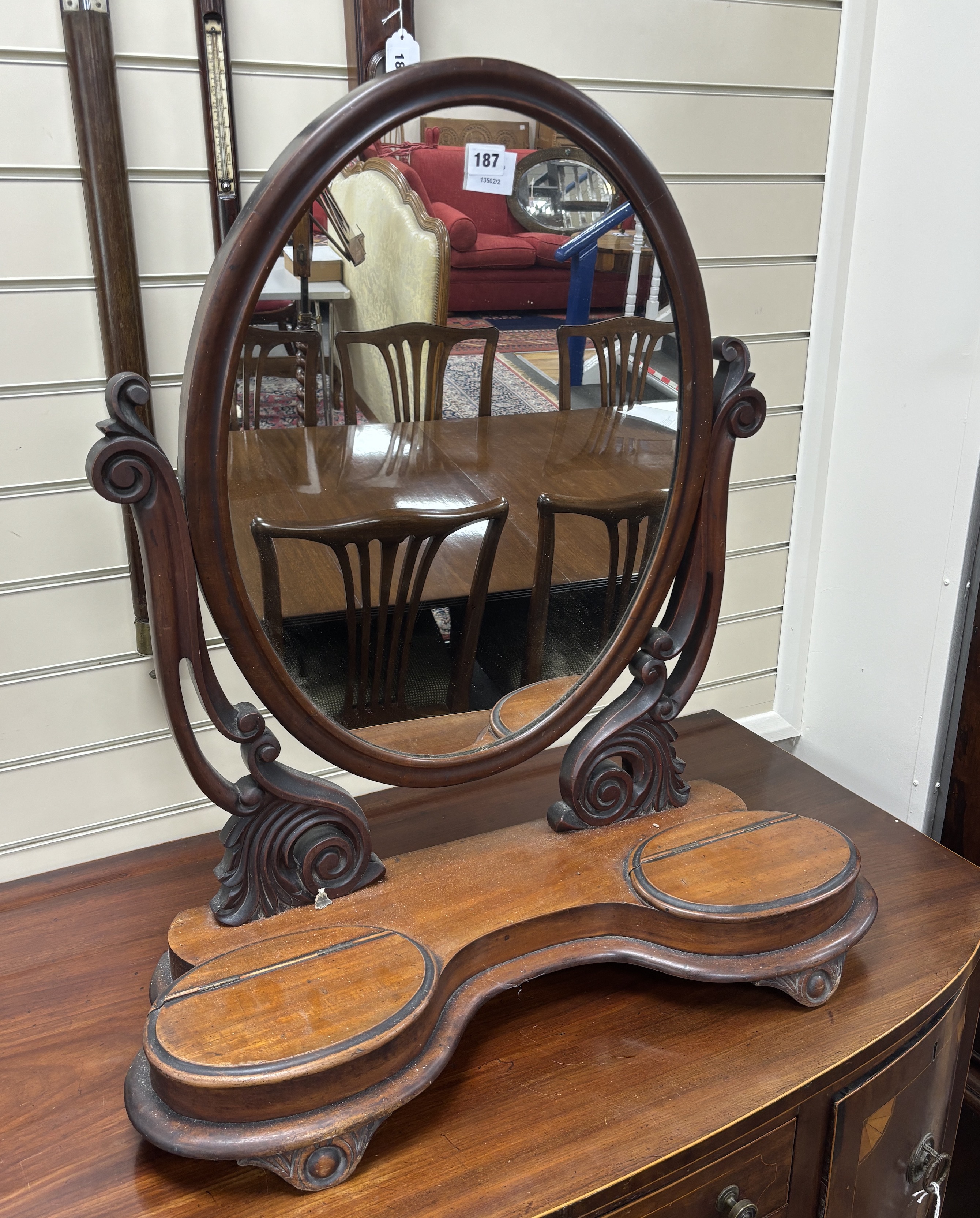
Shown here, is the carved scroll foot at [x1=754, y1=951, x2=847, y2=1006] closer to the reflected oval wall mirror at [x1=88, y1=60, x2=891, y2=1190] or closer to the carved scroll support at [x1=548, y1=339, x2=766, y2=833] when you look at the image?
the reflected oval wall mirror at [x1=88, y1=60, x2=891, y2=1190]

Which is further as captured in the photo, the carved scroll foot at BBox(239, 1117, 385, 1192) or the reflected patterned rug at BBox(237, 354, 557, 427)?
the reflected patterned rug at BBox(237, 354, 557, 427)

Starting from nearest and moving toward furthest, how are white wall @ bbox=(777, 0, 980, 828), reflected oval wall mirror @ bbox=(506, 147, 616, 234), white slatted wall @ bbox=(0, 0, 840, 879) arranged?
reflected oval wall mirror @ bbox=(506, 147, 616, 234) → white slatted wall @ bbox=(0, 0, 840, 879) → white wall @ bbox=(777, 0, 980, 828)

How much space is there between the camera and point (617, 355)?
795 mm

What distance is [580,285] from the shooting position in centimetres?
79

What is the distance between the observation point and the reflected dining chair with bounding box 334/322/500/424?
0.72 metres

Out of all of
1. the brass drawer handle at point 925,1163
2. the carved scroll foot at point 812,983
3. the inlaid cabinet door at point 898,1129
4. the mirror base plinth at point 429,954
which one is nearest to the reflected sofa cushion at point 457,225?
the mirror base plinth at point 429,954

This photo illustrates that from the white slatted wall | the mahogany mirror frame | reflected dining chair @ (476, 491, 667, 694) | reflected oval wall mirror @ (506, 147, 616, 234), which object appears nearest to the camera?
the mahogany mirror frame

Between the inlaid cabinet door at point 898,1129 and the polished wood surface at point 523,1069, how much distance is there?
2 cm

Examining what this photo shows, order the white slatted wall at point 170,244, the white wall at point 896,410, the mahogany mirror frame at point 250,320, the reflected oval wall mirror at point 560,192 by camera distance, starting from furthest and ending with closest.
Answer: the white wall at point 896,410 < the white slatted wall at point 170,244 < the reflected oval wall mirror at point 560,192 < the mahogany mirror frame at point 250,320

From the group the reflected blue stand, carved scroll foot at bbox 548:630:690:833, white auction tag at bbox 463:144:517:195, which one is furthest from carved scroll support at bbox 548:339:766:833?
white auction tag at bbox 463:144:517:195

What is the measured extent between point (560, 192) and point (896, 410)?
679 millimetres

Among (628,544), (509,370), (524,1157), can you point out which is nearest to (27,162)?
(509,370)

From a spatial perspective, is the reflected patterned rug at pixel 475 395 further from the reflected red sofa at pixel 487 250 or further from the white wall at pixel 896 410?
the white wall at pixel 896 410

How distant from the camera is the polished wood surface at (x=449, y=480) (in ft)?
2.29
